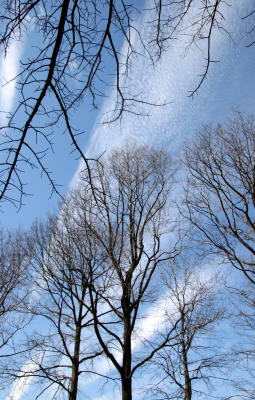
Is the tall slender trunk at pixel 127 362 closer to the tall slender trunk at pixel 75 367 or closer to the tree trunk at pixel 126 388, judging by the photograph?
the tree trunk at pixel 126 388

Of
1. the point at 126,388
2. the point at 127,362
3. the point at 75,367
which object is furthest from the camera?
the point at 75,367

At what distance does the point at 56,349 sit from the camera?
8125mm

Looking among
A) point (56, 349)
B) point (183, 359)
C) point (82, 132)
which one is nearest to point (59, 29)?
point (82, 132)

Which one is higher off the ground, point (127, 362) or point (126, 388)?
point (127, 362)

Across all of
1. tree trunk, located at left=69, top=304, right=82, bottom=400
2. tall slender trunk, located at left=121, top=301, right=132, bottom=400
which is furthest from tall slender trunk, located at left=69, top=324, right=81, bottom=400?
tall slender trunk, located at left=121, top=301, right=132, bottom=400

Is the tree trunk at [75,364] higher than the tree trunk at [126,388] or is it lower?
higher

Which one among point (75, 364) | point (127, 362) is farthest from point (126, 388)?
Result: point (75, 364)

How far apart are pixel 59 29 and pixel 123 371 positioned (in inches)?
212

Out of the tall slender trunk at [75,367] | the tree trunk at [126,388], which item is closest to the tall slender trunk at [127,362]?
the tree trunk at [126,388]

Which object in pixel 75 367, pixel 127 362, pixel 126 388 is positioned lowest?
pixel 126 388

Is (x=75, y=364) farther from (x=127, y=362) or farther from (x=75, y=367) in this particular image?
(x=127, y=362)

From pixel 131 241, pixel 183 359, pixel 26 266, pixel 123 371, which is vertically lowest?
pixel 123 371

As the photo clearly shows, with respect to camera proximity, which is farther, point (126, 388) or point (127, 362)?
point (127, 362)

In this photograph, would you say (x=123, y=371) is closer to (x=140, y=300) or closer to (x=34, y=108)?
(x=140, y=300)
